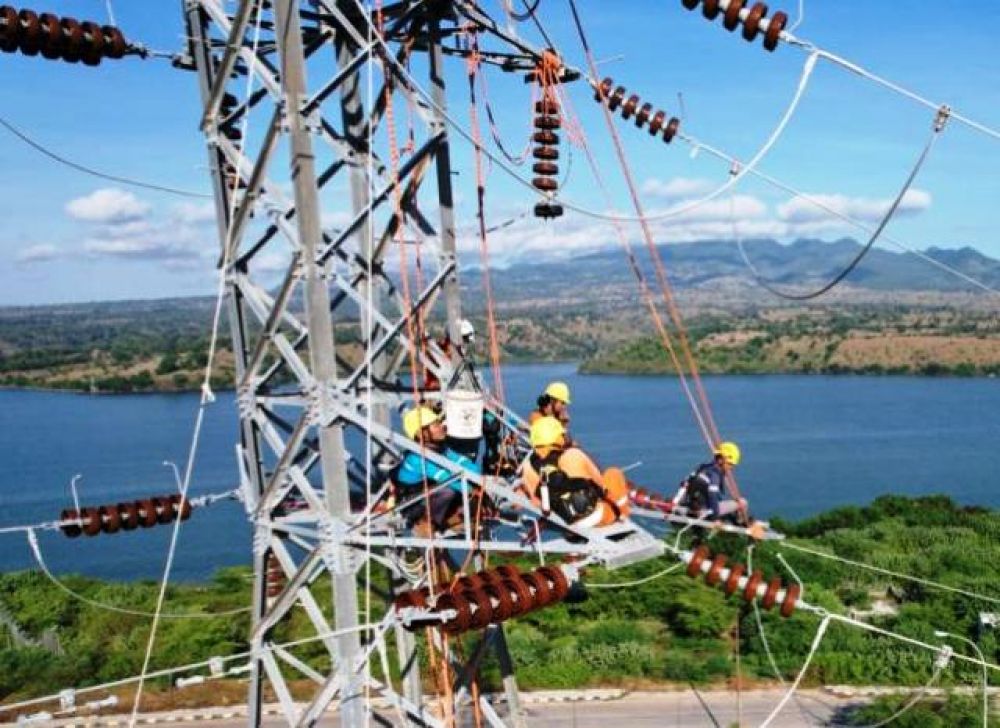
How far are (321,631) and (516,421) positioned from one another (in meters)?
2.57

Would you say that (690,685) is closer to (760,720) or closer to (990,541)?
(760,720)

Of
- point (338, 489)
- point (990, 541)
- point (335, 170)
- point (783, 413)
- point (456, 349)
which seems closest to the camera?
point (338, 489)

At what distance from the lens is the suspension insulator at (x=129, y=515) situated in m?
7.90

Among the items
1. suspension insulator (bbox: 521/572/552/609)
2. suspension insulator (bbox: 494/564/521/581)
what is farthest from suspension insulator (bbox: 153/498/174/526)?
suspension insulator (bbox: 521/572/552/609)

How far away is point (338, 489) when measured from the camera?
250 inches

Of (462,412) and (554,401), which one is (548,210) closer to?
(554,401)

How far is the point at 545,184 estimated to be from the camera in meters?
7.72

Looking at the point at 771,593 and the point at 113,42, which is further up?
the point at 113,42

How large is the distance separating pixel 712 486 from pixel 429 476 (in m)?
3.51

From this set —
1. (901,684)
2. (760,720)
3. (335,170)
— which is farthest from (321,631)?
(901,684)

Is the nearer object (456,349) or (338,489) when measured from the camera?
(338,489)

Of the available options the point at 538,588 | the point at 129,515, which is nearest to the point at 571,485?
the point at 538,588

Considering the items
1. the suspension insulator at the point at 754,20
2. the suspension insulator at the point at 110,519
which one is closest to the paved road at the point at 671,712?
the suspension insulator at the point at 110,519

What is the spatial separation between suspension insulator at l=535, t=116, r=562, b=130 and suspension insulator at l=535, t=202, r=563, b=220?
2.15 feet
